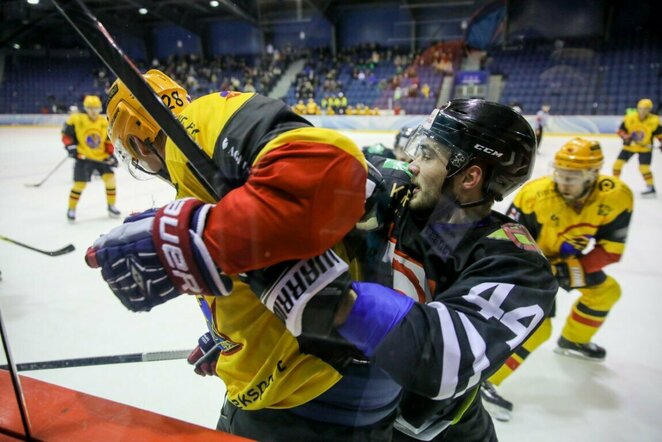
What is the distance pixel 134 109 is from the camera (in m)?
0.59

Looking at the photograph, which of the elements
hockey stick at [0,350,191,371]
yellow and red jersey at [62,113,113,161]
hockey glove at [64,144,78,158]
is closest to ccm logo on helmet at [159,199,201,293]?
hockey stick at [0,350,191,371]

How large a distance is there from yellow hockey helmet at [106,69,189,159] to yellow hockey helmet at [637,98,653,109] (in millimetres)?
4961

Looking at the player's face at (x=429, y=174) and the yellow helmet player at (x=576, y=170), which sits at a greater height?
the player's face at (x=429, y=174)

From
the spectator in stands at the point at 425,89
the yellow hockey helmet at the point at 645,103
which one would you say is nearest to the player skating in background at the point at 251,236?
the spectator in stands at the point at 425,89

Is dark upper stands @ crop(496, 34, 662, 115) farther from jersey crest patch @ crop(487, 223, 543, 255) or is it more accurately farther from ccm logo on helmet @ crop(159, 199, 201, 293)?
ccm logo on helmet @ crop(159, 199, 201, 293)

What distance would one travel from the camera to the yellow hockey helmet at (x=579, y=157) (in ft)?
6.19

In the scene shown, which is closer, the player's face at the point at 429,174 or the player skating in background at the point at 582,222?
the player's face at the point at 429,174

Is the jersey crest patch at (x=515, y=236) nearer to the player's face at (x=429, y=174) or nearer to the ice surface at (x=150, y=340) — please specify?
the player's face at (x=429, y=174)

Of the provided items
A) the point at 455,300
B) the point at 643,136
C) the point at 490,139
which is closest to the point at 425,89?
the point at 490,139

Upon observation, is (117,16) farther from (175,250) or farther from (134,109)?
(175,250)

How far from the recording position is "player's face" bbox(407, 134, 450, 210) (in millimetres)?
747

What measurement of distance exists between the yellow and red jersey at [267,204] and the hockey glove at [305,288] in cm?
2

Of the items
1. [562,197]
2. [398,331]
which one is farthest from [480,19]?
[398,331]

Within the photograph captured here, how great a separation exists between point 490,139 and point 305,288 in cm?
48
